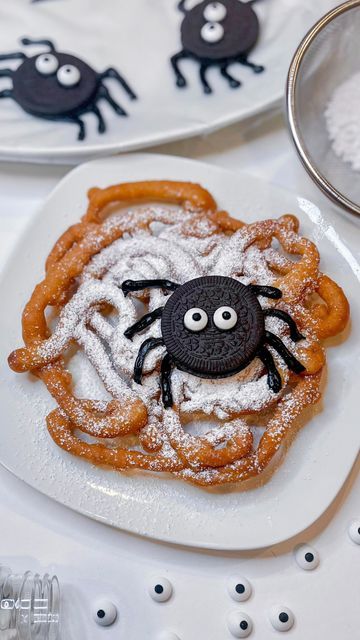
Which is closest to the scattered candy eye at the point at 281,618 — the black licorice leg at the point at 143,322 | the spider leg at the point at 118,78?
the black licorice leg at the point at 143,322

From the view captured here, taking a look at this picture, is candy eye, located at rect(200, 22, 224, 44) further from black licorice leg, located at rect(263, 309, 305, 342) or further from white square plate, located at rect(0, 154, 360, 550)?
black licorice leg, located at rect(263, 309, 305, 342)

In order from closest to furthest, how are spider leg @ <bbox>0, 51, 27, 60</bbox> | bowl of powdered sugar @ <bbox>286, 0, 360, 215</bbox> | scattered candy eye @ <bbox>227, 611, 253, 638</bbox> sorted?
scattered candy eye @ <bbox>227, 611, 253, 638</bbox> → bowl of powdered sugar @ <bbox>286, 0, 360, 215</bbox> → spider leg @ <bbox>0, 51, 27, 60</bbox>

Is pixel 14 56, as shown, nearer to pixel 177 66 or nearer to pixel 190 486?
pixel 177 66

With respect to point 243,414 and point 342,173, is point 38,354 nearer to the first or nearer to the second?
point 243,414

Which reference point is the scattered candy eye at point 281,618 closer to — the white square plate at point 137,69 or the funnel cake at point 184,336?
the funnel cake at point 184,336

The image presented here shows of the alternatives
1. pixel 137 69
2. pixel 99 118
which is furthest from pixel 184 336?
pixel 137 69

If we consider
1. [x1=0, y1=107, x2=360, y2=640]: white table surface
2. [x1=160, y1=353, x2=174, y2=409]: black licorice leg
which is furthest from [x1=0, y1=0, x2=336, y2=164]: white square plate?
[x1=0, y1=107, x2=360, y2=640]: white table surface

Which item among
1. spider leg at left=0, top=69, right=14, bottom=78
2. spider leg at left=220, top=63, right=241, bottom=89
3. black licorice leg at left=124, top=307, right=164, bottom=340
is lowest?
black licorice leg at left=124, top=307, right=164, bottom=340
